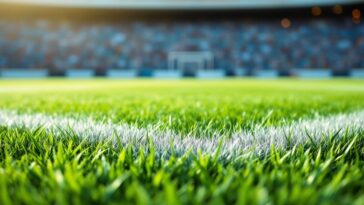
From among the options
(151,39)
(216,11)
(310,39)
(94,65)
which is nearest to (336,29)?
(310,39)

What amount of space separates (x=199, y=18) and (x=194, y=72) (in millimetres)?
4753

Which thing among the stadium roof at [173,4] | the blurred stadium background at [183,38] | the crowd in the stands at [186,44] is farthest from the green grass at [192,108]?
the stadium roof at [173,4]

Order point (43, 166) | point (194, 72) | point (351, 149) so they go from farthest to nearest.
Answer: point (194, 72) < point (351, 149) < point (43, 166)

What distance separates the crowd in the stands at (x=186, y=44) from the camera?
78.0 feet

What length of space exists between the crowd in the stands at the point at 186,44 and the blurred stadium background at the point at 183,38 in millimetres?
64

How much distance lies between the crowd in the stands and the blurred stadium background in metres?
0.06

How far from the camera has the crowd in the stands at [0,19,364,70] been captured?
23.8 m

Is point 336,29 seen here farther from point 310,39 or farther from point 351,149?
point 351,149

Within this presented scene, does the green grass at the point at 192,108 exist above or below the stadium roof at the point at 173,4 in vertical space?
below

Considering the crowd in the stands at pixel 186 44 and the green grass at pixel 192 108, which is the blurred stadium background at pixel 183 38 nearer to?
the crowd in the stands at pixel 186 44

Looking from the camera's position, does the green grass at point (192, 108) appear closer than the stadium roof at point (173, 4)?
Yes

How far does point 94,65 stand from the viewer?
24.5m

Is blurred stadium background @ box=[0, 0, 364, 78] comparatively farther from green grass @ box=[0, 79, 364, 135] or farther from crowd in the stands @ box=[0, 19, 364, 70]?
green grass @ box=[0, 79, 364, 135]

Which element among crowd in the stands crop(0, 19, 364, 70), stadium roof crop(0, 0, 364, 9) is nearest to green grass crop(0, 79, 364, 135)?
crowd in the stands crop(0, 19, 364, 70)
